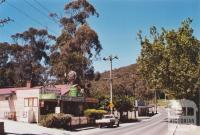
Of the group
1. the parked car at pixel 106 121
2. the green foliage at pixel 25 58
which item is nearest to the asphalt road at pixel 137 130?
the parked car at pixel 106 121

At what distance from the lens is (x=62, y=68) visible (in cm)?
7512

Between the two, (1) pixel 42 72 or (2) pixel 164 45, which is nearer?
(2) pixel 164 45

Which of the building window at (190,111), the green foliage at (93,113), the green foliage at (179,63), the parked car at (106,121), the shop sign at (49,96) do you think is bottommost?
the parked car at (106,121)

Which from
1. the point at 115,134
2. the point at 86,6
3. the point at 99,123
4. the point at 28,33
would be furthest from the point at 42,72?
the point at 115,134

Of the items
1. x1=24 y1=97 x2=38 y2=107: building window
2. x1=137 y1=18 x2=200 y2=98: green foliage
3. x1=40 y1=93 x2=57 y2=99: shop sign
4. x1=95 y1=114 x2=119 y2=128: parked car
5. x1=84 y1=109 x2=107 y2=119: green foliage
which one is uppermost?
x1=137 y1=18 x2=200 y2=98: green foliage

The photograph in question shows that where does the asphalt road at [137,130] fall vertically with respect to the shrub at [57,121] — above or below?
below

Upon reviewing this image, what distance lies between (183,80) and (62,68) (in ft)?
Answer: 115

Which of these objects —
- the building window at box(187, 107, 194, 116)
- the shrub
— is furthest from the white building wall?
the building window at box(187, 107, 194, 116)

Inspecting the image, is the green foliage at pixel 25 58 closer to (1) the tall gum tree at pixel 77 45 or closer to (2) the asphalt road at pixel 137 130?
(1) the tall gum tree at pixel 77 45

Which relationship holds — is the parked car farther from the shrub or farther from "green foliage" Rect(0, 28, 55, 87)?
"green foliage" Rect(0, 28, 55, 87)

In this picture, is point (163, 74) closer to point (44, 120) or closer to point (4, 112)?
point (44, 120)

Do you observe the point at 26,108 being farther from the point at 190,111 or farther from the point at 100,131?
the point at 190,111

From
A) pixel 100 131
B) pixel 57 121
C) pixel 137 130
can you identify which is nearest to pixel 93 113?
pixel 57 121

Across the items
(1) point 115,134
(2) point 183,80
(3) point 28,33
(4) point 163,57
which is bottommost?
(1) point 115,134
